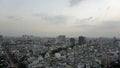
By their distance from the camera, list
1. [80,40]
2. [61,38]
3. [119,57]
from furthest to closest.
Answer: [61,38]
[80,40]
[119,57]

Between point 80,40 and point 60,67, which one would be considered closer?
point 60,67

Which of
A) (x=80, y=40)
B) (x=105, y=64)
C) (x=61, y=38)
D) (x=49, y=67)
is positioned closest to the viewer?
(x=49, y=67)

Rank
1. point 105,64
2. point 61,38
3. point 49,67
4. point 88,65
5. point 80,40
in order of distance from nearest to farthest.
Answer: point 49,67 < point 88,65 < point 105,64 < point 80,40 < point 61,38

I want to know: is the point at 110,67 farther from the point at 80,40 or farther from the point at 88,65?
the point at 80,40

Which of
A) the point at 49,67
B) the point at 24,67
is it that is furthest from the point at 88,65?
the point at 24,67

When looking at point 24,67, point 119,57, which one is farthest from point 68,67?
point 119,57

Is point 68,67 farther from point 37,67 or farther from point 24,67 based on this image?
point 24,67

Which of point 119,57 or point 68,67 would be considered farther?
point 119,57

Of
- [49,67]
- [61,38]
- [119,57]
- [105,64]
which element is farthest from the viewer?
[61,38]

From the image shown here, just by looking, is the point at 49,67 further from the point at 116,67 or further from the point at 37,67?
the point at 116,67
